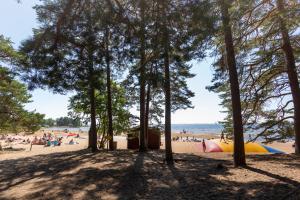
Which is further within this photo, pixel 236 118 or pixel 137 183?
pixel 236 118

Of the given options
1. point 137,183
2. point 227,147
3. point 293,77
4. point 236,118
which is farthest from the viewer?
→ point 227,147

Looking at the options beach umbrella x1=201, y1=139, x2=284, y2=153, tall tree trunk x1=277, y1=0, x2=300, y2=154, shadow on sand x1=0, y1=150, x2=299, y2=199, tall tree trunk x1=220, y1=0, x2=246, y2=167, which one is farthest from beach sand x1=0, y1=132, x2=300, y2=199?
beach umbrella x1=201, y1=139, x2=284, y2=153

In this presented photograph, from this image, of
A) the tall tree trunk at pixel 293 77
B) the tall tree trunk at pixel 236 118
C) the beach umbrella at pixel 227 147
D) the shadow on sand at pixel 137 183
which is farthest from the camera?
the beach umbrella at pixel 227 147

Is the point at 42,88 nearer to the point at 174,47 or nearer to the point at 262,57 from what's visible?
the point at 174,47

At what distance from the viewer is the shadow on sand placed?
27.4 feet

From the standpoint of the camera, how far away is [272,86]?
17.5 metres

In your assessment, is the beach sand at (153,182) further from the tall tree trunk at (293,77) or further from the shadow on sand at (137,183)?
the tall tree trunk at (293,77)

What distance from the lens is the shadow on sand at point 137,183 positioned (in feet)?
27.4

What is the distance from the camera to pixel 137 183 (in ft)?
32.7

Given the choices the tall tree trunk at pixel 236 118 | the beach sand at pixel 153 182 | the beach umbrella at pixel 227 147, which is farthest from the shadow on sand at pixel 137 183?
the beach umbrella at pixel 227 147

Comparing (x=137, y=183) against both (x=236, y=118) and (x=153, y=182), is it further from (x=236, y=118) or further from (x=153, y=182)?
(x=236, y=118)

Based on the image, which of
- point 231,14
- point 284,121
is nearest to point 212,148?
point 284,121

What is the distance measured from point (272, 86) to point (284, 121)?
91.0 inches

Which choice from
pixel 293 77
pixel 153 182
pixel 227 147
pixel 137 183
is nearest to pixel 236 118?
pixel 153 182
